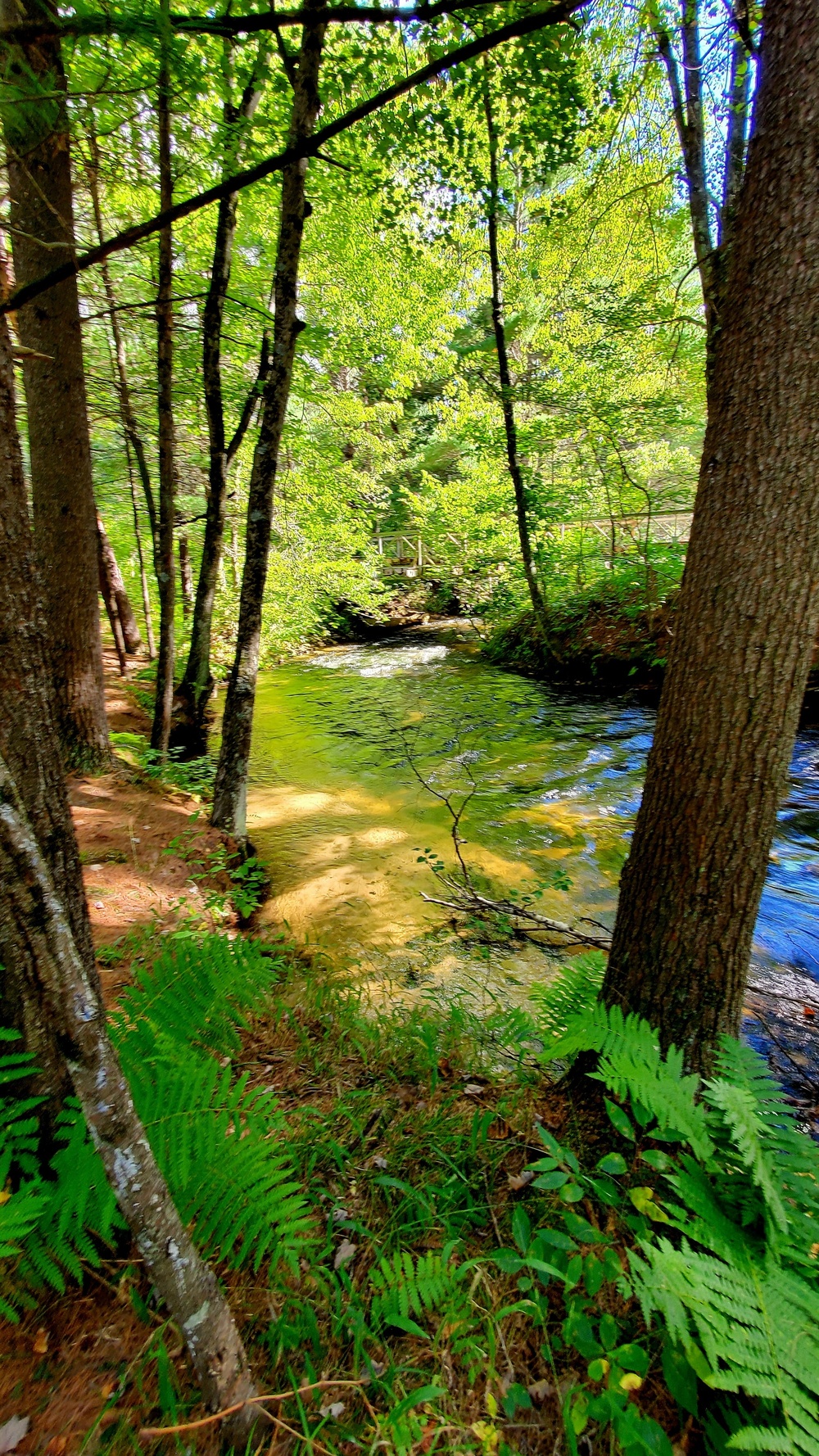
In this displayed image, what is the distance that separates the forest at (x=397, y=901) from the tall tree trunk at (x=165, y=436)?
53 millimetres

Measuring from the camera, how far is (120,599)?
991cm

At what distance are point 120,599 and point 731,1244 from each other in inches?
429

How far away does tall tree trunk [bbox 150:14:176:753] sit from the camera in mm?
4637

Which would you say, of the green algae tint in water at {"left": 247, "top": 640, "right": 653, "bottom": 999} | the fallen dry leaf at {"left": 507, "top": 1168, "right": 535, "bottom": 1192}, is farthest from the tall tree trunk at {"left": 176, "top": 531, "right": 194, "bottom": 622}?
the fallen dry leaf at {"left": 507, "top": 1168, "right": 535, "bottom": 1192}

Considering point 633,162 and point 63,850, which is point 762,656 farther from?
point 633,162

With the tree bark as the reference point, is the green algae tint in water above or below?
below

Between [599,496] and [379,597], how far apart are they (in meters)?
6.08

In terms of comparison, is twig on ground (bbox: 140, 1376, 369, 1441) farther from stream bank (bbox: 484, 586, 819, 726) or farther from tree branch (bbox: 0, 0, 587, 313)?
stream bank (bbox: 484, 586, 819, 726)

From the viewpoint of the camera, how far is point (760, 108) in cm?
174

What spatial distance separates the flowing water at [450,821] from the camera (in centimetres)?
400

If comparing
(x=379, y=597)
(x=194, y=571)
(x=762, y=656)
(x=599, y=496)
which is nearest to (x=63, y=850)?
(x=762, y=656)

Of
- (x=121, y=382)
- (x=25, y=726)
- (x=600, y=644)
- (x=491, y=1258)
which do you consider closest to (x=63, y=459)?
(x=121, y=382)

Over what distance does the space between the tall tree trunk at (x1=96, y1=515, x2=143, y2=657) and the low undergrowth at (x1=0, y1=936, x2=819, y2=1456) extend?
27.6 ft

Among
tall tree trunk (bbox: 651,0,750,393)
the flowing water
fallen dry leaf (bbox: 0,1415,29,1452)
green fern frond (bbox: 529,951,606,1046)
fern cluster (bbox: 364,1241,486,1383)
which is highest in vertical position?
tall tree trunk (bbox: 651,0,750,393)
